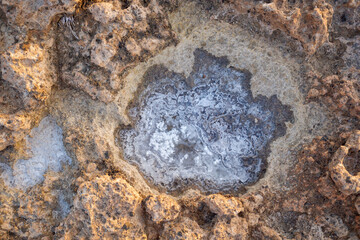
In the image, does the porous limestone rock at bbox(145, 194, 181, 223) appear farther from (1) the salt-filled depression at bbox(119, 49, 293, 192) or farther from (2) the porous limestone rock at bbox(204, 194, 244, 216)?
(1) the salt-filled depression at bbox(119, 49, 293, 192)

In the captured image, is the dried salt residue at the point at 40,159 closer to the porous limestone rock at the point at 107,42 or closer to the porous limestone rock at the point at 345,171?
the porous limestone rock at the point at 107,42

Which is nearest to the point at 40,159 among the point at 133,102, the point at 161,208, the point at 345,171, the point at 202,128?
the point at 133,102

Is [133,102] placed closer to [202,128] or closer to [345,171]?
[202,128]

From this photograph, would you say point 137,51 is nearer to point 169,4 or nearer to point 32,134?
point 169,4

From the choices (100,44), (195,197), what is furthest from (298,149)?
(100,44)

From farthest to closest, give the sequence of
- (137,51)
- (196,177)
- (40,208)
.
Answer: (196,177) → (137,51) → (40,208)

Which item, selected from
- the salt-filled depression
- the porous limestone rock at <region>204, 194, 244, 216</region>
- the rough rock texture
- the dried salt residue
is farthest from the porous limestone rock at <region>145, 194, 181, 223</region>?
the dried salt residue
